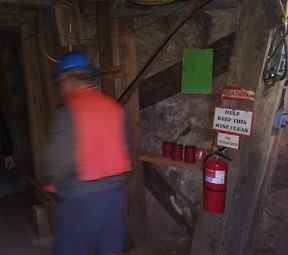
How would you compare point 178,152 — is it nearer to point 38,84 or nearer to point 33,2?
point 38,84

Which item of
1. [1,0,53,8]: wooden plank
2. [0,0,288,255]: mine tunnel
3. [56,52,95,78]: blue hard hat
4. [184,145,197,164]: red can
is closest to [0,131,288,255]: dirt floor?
[0,0,288,255]: mine tunnel

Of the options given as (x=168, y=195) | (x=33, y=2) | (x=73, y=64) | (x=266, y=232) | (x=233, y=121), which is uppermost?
(x=33, y=2)

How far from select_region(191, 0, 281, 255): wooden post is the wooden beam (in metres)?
0.98

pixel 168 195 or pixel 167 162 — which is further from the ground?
pixel 167 162

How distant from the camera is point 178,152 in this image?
12.9 feet

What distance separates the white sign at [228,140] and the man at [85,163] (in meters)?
0.66

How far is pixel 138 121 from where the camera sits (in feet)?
13.6

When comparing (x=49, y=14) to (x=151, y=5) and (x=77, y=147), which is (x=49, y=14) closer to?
(x=151, y=5)

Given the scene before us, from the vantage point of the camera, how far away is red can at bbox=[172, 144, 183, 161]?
3.90 meters

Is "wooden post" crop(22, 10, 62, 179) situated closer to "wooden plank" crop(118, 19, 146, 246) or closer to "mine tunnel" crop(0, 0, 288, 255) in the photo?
"mine tunnel" crop(0, 0, 288, 255)

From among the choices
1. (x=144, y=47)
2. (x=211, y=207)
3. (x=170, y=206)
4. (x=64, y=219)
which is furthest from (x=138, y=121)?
(x=64, y=219)

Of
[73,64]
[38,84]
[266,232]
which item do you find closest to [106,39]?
[38,84]

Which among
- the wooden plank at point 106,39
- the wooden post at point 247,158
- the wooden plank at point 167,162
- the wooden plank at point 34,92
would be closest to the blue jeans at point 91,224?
the wooden post at point 247,158

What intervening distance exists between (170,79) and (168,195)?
1.23m
